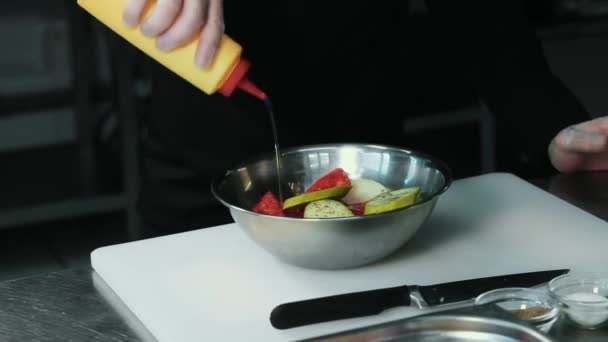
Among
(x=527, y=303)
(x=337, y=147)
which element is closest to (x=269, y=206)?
(x=337, y=147)

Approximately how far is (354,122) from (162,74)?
12.6 inches

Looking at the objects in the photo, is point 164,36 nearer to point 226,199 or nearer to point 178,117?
point 226,199

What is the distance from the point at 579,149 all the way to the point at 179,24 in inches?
23.2

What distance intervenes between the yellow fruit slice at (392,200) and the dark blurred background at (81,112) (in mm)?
1590

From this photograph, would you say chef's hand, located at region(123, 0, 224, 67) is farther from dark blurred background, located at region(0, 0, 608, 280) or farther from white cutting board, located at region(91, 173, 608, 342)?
dark blurred background, located at region(0, 0, 608, 280)

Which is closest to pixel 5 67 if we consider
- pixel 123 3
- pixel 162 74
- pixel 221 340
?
pixel 162 74

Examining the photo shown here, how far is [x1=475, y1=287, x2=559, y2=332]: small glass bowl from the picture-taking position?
0.87 metres

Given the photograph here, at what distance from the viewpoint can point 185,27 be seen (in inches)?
41.4

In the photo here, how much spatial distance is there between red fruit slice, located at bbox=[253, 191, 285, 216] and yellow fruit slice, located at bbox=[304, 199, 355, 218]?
4 centimetres

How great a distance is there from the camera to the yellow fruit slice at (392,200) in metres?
1.01

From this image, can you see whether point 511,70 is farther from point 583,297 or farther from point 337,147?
point 583,297

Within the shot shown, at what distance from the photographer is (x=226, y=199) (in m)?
1.08

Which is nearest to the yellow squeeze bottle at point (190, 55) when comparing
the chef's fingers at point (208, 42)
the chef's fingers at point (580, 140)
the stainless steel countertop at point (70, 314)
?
the chef's fingers at point (208, 42)

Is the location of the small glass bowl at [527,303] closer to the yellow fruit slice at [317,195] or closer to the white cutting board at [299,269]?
the white cutting board at [299,269]
